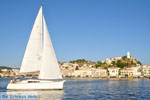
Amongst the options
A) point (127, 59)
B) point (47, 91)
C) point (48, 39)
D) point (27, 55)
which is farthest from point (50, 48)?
point (127, 59)

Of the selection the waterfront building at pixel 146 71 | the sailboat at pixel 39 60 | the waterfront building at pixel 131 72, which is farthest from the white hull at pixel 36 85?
the waterfront building at pixel 146 71

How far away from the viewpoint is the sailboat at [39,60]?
3127cm

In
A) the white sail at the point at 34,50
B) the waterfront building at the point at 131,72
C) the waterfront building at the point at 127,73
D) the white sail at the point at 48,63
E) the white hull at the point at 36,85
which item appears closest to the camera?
the white sail at the point at 48,63

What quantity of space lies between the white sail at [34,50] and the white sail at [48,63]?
0.75 meters

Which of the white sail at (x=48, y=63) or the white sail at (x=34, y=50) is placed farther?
the white sail at (x=34, y=50)

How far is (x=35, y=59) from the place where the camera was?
31.8 meters

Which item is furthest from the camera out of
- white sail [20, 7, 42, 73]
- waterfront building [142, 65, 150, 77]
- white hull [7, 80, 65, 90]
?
waterfront building [142, 65, 150, 77]

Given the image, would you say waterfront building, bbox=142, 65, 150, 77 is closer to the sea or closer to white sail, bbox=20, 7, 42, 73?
the sea

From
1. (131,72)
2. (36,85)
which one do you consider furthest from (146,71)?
(36,85)

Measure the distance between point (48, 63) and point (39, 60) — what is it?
4.45ft

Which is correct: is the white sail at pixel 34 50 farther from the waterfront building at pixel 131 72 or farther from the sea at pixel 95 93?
the waterfront building at pixel 131 72

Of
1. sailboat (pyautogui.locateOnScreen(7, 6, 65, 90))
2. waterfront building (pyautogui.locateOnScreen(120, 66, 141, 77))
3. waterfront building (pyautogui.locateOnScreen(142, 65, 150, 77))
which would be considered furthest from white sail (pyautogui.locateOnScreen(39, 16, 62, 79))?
waterfront building (pyautogui.locateOnScreen(142, 65, 150, 77))

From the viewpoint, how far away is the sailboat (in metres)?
31.3

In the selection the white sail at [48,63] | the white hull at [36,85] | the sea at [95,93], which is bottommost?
the sea at [95,93]
